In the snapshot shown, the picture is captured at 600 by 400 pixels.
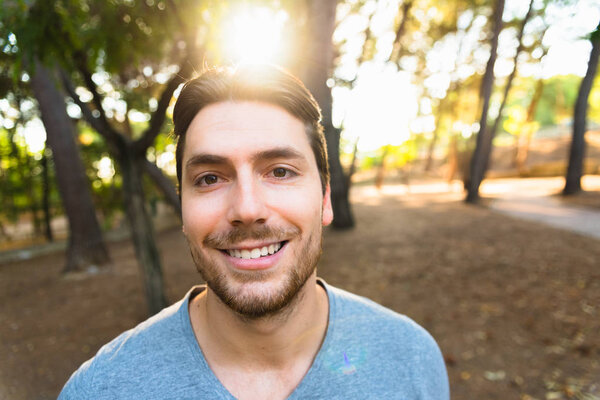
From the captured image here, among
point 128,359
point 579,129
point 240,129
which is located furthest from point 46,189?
point 579,129

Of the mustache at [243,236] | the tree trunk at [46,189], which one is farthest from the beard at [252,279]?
the tree trunk at [46,189]

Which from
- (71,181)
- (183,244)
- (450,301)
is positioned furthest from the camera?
(183,244)

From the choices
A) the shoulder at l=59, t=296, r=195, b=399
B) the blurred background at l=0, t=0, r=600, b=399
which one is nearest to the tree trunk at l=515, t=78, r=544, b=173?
the blurred background at l=0, t=0, r=600, b=399

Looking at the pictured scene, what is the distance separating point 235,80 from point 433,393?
1653mm

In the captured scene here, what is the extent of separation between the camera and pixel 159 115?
4.48 m

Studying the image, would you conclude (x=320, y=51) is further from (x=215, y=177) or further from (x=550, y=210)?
(x=550, y=210)

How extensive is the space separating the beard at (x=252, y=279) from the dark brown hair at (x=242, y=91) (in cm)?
57

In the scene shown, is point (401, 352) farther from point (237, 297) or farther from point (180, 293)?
point (180, 293)

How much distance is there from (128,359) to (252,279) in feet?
2.10

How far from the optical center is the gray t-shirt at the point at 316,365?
1.45 m

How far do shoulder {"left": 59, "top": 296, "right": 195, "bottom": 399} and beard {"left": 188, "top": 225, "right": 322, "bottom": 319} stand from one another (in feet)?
1.14

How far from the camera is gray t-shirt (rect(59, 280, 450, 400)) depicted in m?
1.45

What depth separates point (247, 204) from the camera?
1433 millimetres

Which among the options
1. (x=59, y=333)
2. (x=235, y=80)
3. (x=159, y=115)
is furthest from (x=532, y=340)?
(x=59, y=333)
